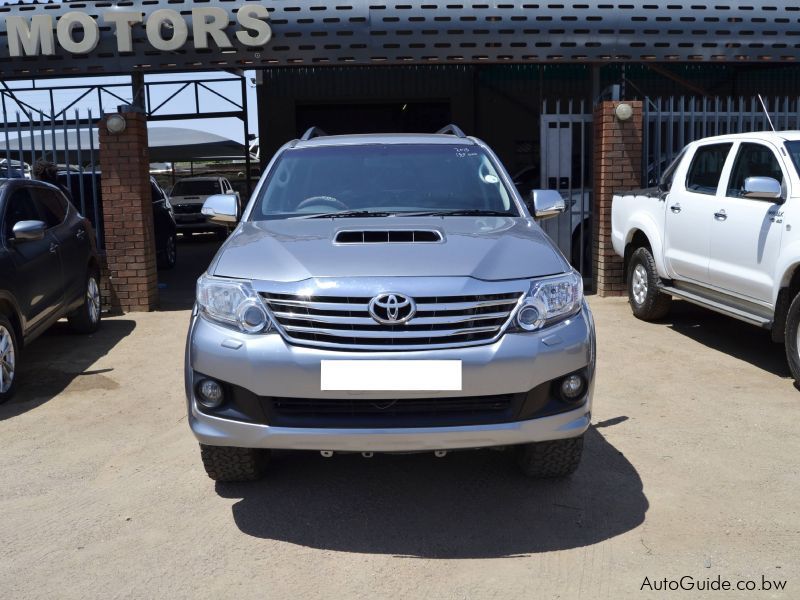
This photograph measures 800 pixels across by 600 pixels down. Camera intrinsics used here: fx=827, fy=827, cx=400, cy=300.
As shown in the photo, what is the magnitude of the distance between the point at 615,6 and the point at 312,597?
28.1ft

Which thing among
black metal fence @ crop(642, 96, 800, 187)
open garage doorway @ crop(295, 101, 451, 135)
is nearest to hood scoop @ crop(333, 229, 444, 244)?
black metal fence @ crop(642, 96, 800, 187)

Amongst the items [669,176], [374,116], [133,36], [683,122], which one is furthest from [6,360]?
[374,116]

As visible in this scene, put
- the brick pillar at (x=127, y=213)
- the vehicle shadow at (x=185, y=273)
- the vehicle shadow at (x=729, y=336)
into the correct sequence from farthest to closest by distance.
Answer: the vehicle shadow at (x=185, y=273) < the brick pillar at (x=127, y=213) < the vehicle shadow at (x=729, y=336)

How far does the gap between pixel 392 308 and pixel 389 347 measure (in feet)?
0.52

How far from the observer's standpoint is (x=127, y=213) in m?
9.35

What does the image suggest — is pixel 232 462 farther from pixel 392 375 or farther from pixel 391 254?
pixel 391 254


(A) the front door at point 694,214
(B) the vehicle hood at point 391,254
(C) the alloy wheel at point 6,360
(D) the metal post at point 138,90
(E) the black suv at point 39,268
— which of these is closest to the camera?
(B) the vehicle hood at point 391,254

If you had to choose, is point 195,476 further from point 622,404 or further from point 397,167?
point 622,404

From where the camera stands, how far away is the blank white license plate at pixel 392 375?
10.7 ft

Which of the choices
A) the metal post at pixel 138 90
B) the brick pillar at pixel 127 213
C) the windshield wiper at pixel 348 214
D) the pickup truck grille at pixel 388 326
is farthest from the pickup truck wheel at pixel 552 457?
the metal post at pixel 138 90

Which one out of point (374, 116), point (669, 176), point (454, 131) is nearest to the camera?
point (454, 131)

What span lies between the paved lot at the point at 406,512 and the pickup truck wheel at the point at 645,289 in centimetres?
221

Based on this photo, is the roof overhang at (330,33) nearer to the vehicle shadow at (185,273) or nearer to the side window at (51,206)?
the side window at (51,206)

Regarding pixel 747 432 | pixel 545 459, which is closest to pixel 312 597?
pixel 545 459
